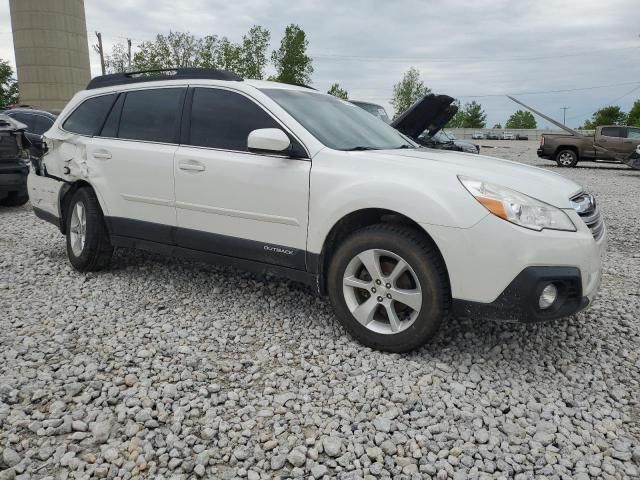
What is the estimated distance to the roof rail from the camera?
4.05m

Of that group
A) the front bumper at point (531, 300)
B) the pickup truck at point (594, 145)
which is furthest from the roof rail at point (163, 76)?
the pickup truck at point (594, 145)

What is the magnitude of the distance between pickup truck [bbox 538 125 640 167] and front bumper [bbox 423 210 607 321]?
55.3 feet

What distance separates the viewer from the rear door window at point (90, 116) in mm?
4691

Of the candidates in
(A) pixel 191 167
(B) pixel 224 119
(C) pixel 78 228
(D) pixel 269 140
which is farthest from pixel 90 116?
(D) pixel 269 140

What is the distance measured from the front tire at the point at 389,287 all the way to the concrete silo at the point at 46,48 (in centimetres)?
5347

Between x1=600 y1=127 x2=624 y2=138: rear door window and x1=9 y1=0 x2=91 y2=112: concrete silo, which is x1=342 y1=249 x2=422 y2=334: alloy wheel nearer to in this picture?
x1=600 y1=127 x2=624 y2=138: rear door window

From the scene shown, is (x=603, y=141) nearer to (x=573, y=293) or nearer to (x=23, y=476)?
(x=573, y=293)

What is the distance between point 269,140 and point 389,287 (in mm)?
1209

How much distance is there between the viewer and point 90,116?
15.7ft

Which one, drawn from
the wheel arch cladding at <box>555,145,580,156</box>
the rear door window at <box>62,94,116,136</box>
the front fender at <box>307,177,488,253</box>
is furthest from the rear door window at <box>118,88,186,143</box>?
the wheel arch cladding at <box>555,145,580,156</box>

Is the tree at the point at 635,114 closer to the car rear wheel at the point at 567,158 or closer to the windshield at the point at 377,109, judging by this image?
the car rear wheel at the point at 567,158

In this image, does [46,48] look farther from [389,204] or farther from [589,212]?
[589,212]

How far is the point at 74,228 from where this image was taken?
4898mm

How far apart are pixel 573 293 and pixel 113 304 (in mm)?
3316
